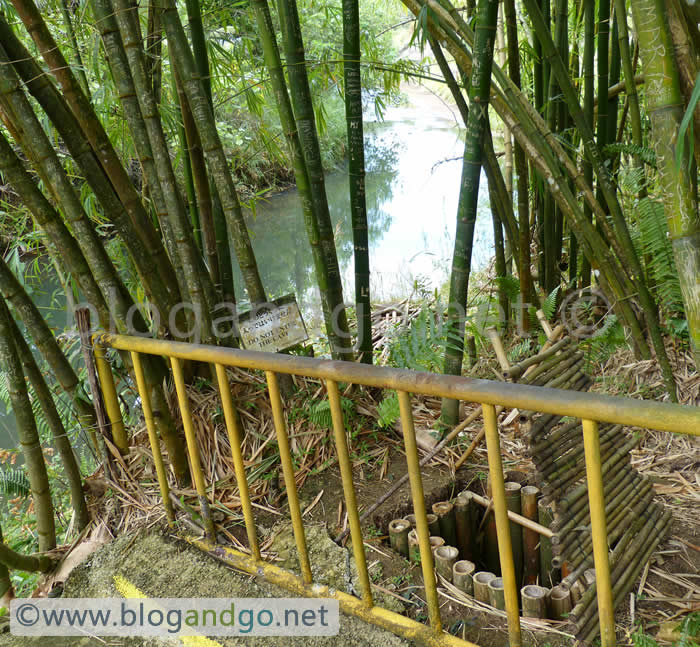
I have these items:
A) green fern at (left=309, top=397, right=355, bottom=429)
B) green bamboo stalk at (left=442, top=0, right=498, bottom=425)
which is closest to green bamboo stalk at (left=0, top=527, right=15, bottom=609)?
green fern at (left=309, top=397, right=355, bottom=429)

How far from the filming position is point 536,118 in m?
2.16

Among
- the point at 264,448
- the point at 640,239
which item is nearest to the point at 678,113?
the point at 264,448

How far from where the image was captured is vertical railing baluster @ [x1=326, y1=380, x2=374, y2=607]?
130 cm

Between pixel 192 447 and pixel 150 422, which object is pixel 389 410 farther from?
pixel 150 422

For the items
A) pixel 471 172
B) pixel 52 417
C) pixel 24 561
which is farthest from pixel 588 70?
pixel 24 561

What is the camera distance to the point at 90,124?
5.96 ft

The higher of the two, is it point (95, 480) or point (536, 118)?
point (536, 118)

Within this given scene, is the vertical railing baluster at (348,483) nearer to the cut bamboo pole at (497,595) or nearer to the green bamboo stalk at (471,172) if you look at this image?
the cut bamboo pole at (497,595)

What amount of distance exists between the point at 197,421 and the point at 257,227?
6.61 m

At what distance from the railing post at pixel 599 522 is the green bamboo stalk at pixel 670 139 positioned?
276 millimetres

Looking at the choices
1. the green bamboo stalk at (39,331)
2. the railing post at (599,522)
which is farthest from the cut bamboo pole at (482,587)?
the green bamboo stalk at (39,331)

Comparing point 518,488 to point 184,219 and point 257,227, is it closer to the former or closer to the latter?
point 184,219

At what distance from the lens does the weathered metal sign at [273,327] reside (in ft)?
6.57

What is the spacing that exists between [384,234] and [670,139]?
6.75m
